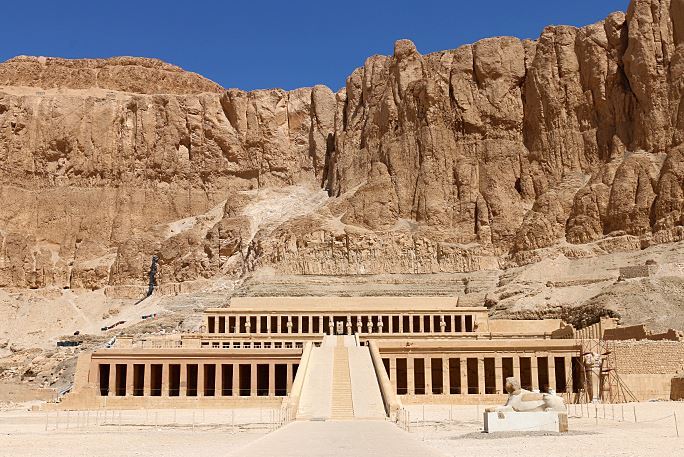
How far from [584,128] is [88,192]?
84.5m

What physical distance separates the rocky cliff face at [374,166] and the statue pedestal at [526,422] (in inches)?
2802

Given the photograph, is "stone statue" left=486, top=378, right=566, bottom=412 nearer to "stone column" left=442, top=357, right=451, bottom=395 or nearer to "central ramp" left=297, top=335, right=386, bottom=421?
"central ramp" left=297, top=335, right=386, bottom=421

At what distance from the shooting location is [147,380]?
63.7m

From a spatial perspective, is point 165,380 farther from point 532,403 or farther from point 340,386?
point 532,403

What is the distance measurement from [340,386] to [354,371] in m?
4.15

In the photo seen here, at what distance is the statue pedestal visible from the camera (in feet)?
117

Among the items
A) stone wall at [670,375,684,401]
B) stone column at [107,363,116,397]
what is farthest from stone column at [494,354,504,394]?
stone column at [107,363,116,397]

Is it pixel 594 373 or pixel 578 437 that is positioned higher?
pixel 594 373

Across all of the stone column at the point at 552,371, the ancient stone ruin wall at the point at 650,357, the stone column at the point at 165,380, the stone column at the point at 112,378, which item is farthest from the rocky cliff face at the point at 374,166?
the stone column at the point at 112,378

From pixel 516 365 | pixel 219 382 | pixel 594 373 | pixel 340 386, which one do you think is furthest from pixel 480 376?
pixel 219 382

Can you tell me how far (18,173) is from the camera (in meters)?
165

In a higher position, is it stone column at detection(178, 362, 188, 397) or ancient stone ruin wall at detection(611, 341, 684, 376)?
ancient stone ruin wall at detection(611, 341, 684, 376)

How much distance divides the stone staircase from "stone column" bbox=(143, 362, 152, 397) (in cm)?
1239

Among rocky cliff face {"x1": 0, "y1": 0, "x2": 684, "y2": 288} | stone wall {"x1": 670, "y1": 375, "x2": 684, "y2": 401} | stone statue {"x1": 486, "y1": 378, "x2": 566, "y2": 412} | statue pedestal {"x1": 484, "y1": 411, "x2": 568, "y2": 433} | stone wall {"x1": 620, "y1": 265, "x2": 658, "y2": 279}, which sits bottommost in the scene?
stone wall {"x1": 670, "y1": 375, "x2": 684, "y2": 401}
